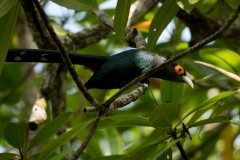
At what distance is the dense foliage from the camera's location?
92.0 inches

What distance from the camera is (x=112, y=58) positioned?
2.71 meters

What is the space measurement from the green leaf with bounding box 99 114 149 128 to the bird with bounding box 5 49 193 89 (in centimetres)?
25

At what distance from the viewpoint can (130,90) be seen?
124 inches

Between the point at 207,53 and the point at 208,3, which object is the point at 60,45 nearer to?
the point at 207,53

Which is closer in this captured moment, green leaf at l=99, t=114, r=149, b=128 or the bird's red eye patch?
green leaf at l=99, t=114, r=149, b=128

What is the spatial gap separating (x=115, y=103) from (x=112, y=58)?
0.62m

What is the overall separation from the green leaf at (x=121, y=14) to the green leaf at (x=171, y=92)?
46 cm

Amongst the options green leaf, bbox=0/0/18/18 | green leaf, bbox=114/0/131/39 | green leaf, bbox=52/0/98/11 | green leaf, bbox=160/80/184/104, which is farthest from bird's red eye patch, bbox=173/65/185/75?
green leaf, bbox=0/0/18/18

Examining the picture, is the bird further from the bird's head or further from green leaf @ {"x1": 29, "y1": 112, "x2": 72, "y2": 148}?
green leaf @ {"x1": 29, "y1": 112, "x2": 72, "y2": 148}

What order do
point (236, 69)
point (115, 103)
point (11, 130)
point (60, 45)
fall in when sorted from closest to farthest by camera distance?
point (60, 45) < point (115, 103) < point (11, 130) < point (236, 69)

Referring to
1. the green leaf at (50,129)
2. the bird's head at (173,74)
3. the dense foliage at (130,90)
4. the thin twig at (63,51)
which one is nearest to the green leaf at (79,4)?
the dense foliage at (130,90)

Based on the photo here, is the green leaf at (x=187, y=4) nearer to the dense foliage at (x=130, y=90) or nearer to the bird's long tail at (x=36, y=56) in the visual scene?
the dense foliage at (x=130, y=90)

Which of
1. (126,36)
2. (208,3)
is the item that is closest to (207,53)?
(126,36)

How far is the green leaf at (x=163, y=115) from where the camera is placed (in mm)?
2336
